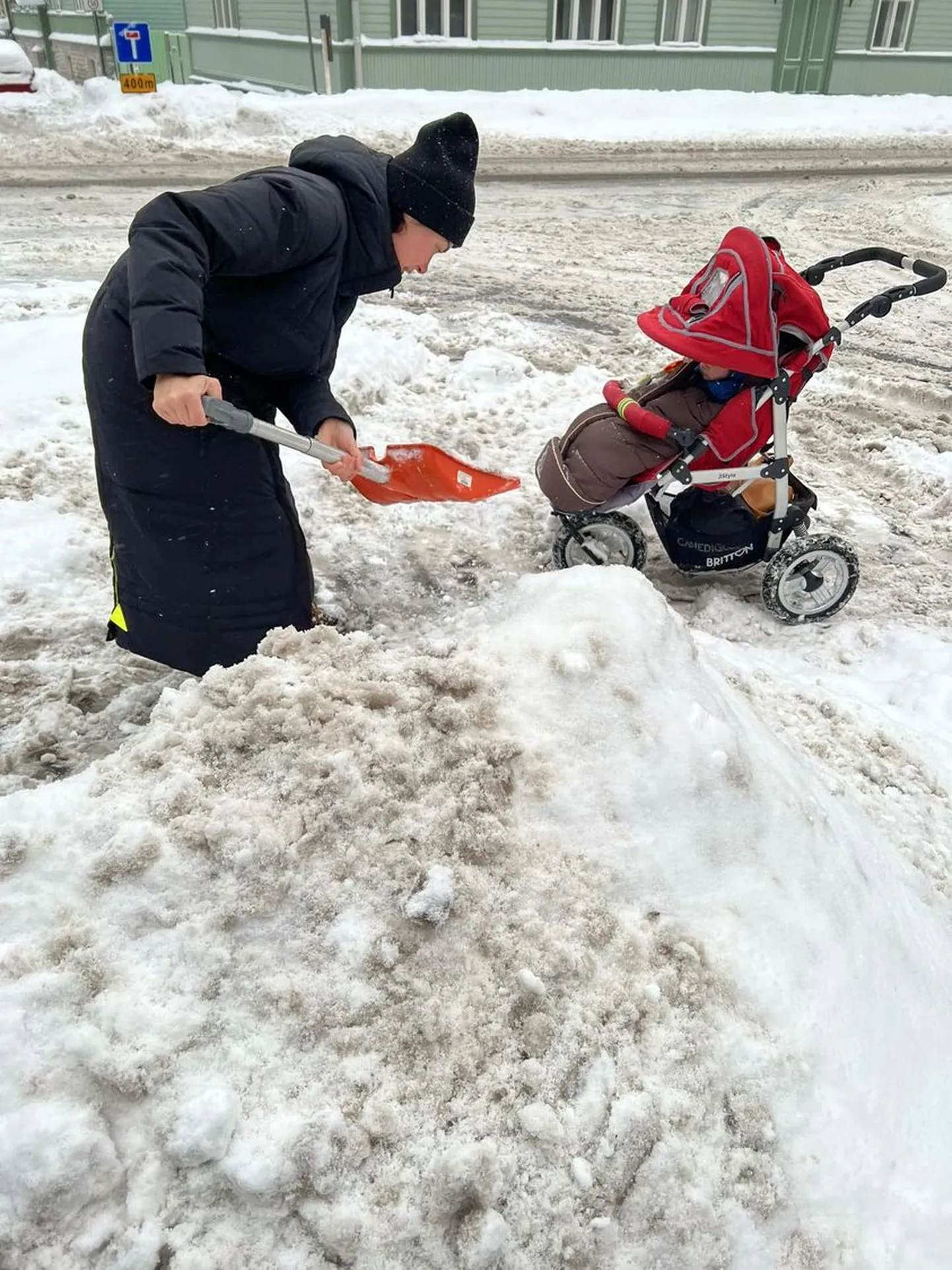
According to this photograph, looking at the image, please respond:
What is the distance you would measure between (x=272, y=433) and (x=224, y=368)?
11.6 inches

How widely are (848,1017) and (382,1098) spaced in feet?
2.95

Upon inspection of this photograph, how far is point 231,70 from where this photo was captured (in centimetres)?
1942

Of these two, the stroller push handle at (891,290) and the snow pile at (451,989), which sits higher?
the stroller push handle at (891,290)

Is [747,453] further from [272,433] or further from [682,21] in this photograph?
[682,21]

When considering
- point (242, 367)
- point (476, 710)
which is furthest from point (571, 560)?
point (476, 710)

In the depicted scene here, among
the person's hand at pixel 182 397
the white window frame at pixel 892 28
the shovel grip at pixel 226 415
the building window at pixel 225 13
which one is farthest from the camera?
the white window frame at pixel 892 28

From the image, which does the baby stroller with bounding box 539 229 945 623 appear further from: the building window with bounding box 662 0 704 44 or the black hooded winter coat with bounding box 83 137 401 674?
the building window with bounding box 662 0 704 44

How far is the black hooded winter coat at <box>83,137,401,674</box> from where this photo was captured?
200 cm

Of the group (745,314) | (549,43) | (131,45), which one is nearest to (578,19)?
(549,43)

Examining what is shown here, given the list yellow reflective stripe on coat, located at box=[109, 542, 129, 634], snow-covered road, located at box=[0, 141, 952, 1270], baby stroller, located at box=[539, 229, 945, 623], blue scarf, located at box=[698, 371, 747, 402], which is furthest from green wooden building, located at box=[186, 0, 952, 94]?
snow-covered road, located at box=[0, 141, 952, 1270]

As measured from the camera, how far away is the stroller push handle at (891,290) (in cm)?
375

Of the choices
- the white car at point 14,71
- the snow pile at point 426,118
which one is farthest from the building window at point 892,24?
the white car at point 14,71

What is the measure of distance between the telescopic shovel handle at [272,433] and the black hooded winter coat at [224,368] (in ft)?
0.41

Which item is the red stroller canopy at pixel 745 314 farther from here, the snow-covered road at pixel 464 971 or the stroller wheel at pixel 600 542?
the snow-covered road at pixel 464 971
